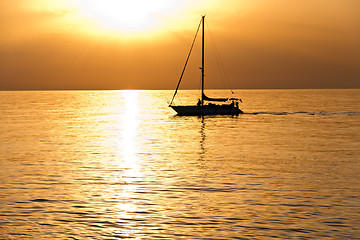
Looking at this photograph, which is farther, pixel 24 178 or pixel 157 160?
pixel 157 160

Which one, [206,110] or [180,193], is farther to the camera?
[206,110]

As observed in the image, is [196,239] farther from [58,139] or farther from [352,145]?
[58,139]

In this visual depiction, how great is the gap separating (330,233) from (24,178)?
60.5ft

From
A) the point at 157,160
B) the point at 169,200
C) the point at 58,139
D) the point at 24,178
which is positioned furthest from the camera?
the point at 58,139

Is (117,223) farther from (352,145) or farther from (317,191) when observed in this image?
(352,145)

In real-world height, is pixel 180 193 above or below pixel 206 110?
below

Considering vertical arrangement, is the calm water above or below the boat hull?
below

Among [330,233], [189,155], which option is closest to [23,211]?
[330,233]

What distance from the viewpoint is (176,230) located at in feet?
56.1

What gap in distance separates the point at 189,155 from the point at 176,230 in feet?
73.5

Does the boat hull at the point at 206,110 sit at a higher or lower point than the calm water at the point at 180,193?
higher

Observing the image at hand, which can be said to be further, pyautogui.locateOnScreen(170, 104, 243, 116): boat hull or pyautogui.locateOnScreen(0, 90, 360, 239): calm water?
pyautogui.locateOnScreen(170, 104, 243, 116): boat hull

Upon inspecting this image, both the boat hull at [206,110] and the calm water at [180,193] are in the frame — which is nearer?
the calm water at [180,193]

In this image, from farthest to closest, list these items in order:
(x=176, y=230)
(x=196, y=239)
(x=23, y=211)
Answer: (x=23, y=211) < (x=176, y=230) < (x=196, y=239)
